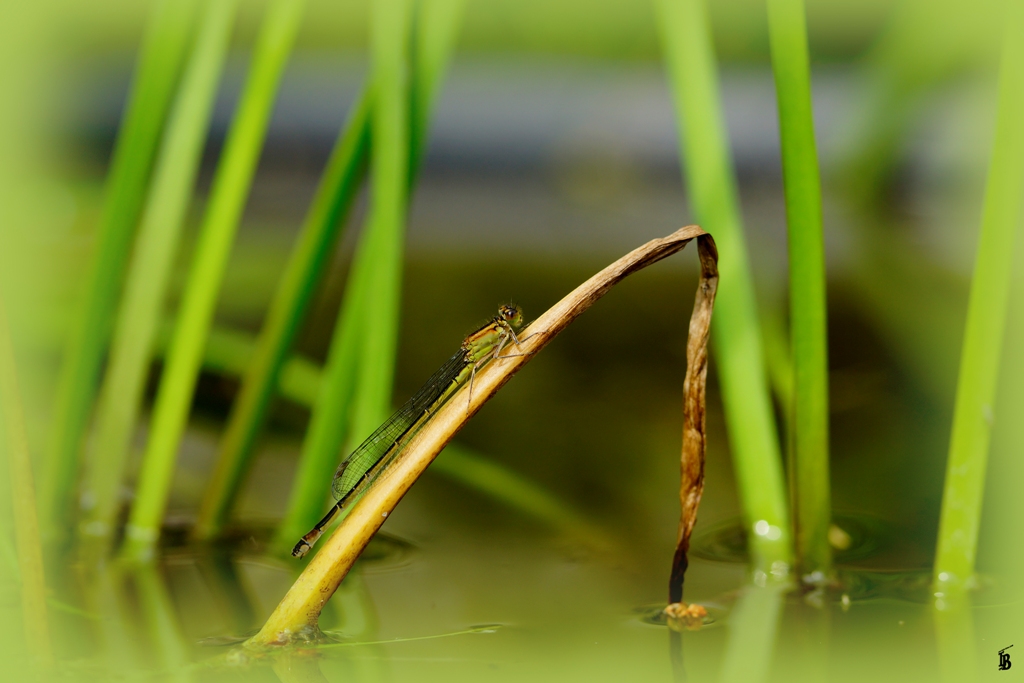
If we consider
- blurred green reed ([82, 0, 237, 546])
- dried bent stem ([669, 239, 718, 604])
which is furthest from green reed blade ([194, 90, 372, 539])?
dried bent stem ([669, 239, 718, 604])

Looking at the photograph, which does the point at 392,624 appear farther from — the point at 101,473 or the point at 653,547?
the point at 101,473

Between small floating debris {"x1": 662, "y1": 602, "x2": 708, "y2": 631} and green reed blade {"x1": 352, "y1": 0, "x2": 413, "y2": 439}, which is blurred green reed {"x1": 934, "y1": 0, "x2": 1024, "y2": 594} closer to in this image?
small floating debris {"x1": 662, "y1": 602, "x2": 708, "y2": 631}

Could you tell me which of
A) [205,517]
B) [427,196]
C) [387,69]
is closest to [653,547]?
[205,517]

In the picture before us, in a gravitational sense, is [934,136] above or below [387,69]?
above

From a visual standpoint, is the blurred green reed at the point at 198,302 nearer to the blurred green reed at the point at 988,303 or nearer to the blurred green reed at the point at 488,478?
the blurred green reed at the point at 488,478

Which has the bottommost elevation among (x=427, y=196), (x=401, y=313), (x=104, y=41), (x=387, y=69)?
(x=387, y=69)

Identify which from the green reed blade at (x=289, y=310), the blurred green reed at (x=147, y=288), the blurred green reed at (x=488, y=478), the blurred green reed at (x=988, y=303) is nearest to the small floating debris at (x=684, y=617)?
the blurred green reed at (x=488, y=478)

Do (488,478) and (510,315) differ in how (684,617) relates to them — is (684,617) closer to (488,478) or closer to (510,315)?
(488,478)

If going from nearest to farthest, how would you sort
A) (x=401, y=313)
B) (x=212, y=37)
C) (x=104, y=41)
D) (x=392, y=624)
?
(x=392, y=624), (x=212, y=37), (x=401, y=313), (x=104, y=41)
